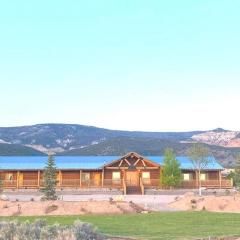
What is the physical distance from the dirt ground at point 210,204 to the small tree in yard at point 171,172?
17330 millimetres

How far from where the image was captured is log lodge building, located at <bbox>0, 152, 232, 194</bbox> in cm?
5928

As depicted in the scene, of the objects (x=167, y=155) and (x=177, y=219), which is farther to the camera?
(x=167, y=155)

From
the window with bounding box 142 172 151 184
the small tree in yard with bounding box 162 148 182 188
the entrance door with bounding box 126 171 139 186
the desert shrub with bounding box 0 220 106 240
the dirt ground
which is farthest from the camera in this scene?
the window with bounding box 142 172 151 184

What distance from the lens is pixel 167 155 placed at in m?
57.8

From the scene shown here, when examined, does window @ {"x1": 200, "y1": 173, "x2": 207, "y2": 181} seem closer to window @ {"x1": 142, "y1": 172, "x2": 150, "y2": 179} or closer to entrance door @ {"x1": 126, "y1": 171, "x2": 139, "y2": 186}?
window @ {"x1": 142, "y1": 172, "x2": 150, "y2": 179}

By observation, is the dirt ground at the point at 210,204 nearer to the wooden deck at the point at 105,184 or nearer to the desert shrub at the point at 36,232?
the wooden deck at the point at 105,184

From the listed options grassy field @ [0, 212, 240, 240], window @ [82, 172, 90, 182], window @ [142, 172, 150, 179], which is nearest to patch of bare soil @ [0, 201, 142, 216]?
grassy field @ [0, 212, 240, 240]

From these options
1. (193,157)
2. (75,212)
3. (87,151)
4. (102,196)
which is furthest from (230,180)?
(87,151)

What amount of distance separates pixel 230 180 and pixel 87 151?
343ft

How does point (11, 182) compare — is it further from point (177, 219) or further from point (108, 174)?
point (177, 219)

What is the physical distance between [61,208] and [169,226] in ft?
35.9

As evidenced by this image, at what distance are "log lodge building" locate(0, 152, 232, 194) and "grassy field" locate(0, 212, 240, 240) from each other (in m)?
27.9

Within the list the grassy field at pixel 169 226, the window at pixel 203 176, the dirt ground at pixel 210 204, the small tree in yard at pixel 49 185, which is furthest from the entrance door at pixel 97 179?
the grassy field at pixel 169 226

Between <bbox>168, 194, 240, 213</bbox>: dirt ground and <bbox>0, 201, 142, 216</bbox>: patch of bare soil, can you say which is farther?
<bbox>168, 194, 240, 213</bbox>: dirt ground
